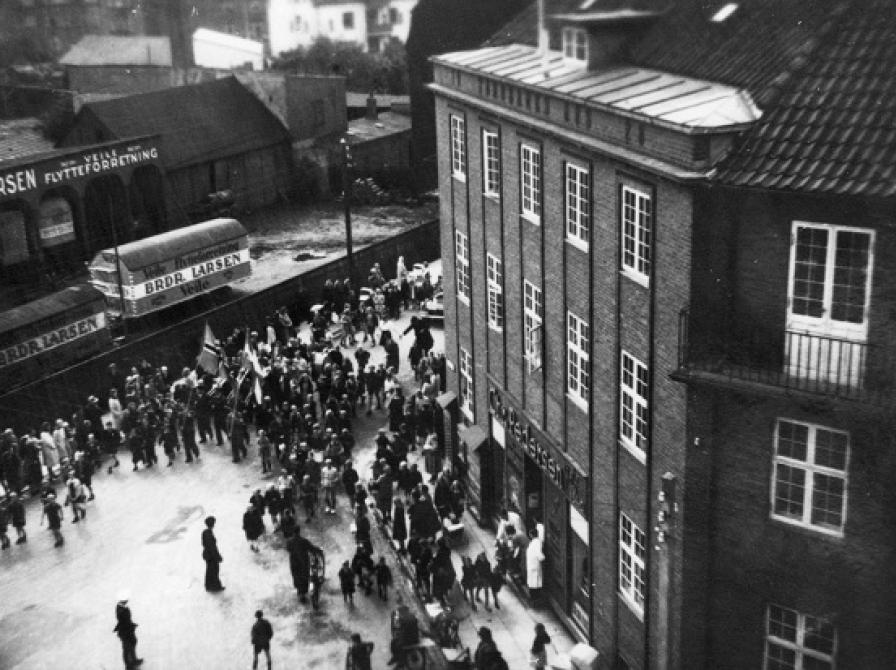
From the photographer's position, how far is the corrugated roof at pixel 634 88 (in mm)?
15695

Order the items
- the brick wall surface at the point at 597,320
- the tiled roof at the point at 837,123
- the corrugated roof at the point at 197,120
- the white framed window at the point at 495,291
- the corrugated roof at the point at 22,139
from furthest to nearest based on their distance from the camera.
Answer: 1. the corrugated roof at the point at 197,120
2. the corrugated roof at the point at 22,139
3. the white framed window at the point at 495,291
4. the brick wall surface at the point at 597,320
5. the tiled roof at the point at 837,123

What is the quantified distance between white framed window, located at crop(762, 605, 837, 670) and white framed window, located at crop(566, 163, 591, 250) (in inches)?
289

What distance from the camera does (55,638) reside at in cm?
2298

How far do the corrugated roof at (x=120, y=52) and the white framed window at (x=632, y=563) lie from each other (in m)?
72.5

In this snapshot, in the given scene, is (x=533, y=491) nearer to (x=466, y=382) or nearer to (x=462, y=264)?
(x=466, y=382)

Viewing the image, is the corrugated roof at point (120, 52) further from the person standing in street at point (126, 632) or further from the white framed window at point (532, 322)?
the person standing in street at point (126, 632)

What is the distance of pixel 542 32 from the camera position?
80.8 feet

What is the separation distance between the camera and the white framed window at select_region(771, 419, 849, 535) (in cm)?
1559

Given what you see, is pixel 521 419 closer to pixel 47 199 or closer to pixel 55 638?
pixel 55 638

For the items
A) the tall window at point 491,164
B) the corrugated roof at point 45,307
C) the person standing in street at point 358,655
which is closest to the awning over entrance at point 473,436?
the tall window at point 491,164

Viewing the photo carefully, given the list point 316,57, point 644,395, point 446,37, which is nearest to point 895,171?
point 644,395

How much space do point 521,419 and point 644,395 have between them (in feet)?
22.1

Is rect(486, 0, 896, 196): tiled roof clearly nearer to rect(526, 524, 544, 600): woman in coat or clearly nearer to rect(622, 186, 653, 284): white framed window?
rect(622, 186, 653, 284): white framed window

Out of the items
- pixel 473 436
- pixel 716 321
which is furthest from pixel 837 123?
pixel 473 436
